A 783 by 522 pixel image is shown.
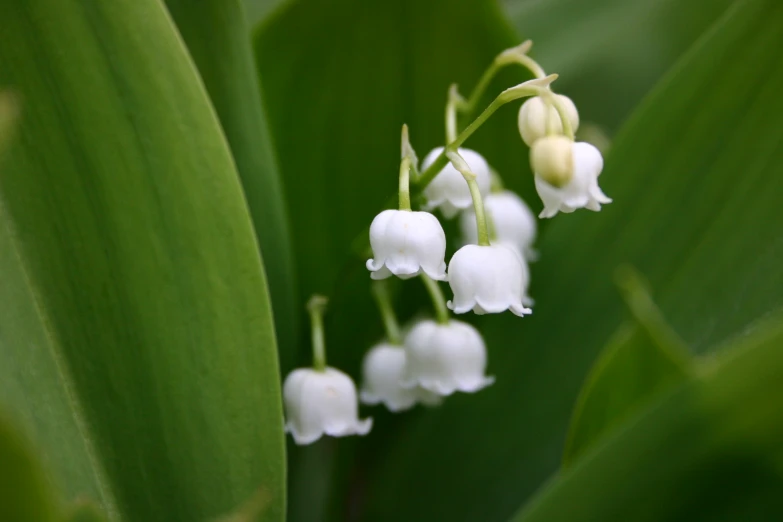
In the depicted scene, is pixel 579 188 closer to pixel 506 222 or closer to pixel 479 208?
pixel 479 208

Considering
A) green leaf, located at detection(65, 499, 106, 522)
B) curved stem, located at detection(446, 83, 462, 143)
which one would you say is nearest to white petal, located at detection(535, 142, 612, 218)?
curved stem, located at detection(446, 83, 462, 143)

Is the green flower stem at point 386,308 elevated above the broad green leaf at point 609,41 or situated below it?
below

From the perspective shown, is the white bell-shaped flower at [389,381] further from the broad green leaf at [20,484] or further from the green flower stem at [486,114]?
the broad green leaf at [20,484]

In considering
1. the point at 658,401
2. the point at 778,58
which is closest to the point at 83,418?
the point at 658,401

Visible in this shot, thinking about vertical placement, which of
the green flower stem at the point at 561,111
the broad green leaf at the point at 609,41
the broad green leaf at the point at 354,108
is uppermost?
the broad green leaf at the point at 609,41

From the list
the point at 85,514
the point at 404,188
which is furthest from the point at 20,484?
the point at 404,188

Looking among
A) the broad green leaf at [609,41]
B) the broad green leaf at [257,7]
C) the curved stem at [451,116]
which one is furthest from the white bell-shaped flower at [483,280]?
the broad green leaf at [257,7]

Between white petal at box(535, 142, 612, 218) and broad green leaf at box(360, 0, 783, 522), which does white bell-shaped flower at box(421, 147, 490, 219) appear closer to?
white petal at box(535, 142, 612, 218)
